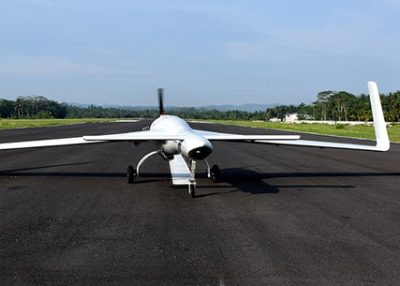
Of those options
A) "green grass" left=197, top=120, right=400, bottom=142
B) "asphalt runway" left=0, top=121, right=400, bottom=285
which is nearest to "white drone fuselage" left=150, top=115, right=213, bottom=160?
"asphalt runway" left=0, top=121, right=400, bottom=285

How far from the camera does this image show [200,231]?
7547mm

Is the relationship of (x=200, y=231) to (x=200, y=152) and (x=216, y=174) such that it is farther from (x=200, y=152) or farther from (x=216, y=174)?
(x=216, y=174)

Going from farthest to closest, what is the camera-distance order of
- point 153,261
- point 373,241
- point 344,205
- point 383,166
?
point 383,166 → point 344,205 → point 373,241 → point 153,261

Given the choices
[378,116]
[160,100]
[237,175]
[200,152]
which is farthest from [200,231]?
[160,100]

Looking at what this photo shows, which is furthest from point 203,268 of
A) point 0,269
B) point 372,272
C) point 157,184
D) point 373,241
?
point 157,184

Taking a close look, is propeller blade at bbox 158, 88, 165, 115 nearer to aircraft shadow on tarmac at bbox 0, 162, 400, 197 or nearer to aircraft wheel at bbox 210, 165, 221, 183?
aircraft shadow on tarmac at bbox 0, 162, 400, 197

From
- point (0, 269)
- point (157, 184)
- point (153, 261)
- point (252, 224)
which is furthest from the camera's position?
point (157, 184)

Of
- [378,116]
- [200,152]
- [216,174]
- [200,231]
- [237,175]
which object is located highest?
[378,116]

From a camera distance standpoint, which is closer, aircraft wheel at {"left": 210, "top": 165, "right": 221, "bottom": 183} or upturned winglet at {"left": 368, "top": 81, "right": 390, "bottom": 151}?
aircraft wheel at {"left": 210, "top": 165, "right": 221, "bottom": 183}

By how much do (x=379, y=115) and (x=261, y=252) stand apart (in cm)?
951

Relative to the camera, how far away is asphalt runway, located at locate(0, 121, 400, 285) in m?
5.49

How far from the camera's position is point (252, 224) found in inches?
316

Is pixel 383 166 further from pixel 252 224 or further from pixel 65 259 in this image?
pixel 65 259

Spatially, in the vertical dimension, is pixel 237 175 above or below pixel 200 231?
below
